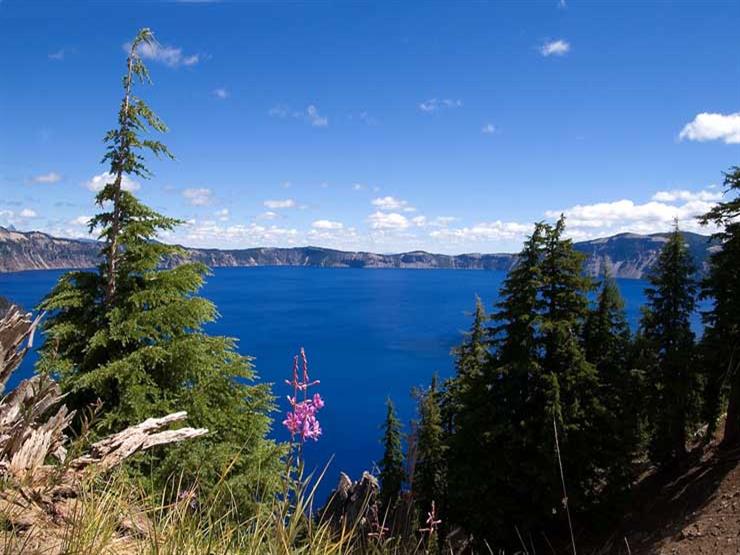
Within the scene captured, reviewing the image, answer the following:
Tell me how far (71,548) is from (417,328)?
4415 inches

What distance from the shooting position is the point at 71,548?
2371 millimetres

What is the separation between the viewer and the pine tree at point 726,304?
17.1 m

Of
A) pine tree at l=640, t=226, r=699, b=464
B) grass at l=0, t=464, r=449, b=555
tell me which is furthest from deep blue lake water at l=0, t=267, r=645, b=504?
grass at l=0, t=464, r=449, b=555

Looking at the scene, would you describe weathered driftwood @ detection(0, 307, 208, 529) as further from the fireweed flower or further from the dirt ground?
the dirt ground

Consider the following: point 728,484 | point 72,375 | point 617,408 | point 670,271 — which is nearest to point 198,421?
point 72,375

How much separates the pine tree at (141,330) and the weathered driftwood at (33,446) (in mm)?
6536

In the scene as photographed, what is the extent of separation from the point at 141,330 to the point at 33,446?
319 inches

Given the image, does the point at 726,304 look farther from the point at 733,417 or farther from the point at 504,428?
the point at 504,428

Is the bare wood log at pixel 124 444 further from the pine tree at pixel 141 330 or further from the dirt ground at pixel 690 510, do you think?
the dirt ground at pixel 690 510

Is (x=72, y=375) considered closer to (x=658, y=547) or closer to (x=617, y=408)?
(x=658, y=547)

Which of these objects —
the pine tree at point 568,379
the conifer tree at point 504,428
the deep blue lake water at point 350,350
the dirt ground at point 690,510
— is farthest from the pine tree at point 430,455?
the dirt ground at point 690,510

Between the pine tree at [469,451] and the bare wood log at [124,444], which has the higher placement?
the bare wood log at [124,444]

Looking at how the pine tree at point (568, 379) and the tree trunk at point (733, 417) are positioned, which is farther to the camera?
the tree trunk at point (733, 417)

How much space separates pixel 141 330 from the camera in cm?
1143
